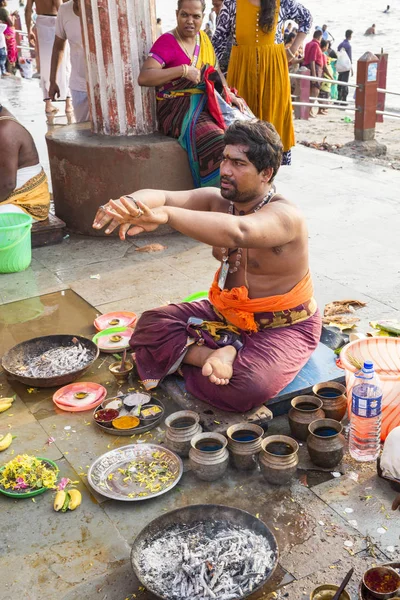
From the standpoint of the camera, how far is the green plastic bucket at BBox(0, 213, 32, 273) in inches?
230

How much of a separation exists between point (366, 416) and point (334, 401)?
1.08 feet

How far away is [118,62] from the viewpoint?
262 inches

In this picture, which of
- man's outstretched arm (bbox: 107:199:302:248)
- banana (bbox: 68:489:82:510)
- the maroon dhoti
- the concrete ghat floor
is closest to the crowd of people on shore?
the concrete ghat floor

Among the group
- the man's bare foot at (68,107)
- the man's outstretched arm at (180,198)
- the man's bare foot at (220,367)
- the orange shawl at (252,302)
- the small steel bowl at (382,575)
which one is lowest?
the small steel bowl at (382,575)

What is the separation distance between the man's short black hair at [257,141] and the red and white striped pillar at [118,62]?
3.29m

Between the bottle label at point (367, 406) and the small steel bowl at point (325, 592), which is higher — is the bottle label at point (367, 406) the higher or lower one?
the higher one

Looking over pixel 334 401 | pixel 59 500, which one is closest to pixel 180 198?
pixel 334 401

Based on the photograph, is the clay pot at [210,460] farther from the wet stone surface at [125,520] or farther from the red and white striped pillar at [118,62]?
the red and white striped pillar at [118,62]

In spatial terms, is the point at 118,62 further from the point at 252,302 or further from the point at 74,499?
the point at 74,499

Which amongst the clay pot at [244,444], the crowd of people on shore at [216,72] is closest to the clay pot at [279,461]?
the clay pot at [244,444]

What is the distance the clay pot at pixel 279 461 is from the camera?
337cm

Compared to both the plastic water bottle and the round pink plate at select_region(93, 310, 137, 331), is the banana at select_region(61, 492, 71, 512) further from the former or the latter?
the round pink plate at select_region(93, 310, 137, 331)

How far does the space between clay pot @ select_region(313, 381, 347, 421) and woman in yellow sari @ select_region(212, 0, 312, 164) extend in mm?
4221

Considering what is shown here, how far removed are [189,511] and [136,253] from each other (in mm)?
3715
